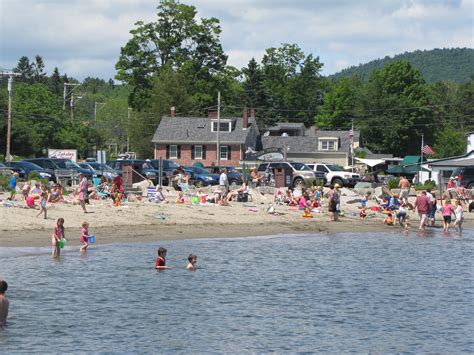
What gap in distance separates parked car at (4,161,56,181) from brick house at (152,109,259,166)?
112 feet

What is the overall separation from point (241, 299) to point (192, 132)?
6016 cm

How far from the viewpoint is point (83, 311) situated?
22000 millimetres

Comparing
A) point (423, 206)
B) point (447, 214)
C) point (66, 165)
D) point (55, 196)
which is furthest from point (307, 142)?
point (55, 196)

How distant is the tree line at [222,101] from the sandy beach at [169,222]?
31.5m

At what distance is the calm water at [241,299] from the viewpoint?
19.6 m

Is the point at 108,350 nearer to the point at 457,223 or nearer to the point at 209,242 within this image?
the point at 209,242

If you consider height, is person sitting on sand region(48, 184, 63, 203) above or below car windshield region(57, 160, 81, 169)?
below

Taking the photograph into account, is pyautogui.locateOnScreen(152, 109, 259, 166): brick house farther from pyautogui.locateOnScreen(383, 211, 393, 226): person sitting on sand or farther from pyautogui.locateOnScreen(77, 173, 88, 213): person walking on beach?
pyautogui.locateOnScreen(77, 173, 88, 213): person walking on beach

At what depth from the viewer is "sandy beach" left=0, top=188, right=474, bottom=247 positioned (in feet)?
105

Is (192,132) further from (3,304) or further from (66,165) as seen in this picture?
(3,304)

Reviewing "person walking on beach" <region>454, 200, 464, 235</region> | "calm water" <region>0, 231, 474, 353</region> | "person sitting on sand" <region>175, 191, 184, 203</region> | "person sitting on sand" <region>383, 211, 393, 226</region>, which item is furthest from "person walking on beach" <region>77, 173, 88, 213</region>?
"person walking on beach" <region>454, 200, 464, 235</region>

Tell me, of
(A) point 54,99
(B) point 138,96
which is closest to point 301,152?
(B) point 138,96

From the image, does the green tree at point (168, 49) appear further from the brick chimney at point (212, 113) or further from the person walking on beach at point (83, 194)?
the person walking on beach at point (83, 194)

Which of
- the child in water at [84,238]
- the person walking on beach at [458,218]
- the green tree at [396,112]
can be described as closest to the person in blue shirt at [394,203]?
the person walking on beach at [458,218]
